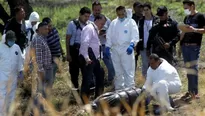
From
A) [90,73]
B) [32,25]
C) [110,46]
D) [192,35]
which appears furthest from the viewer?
[32,25]

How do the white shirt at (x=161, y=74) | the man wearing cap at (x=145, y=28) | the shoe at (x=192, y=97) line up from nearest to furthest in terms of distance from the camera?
1. the white shirt at (x=161, y=74)
2. the shoe at (x=192, y=97)
3. the man wearing cap at (x=145, y=28)

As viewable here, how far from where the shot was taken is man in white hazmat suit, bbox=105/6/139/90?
28.9 feet

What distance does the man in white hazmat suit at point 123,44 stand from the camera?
28.9 ft

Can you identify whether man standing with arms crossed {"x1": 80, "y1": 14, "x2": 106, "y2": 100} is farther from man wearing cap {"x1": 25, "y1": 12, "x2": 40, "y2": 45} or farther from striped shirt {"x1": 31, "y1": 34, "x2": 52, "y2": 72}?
man wearing cap {"x1": 25, "y1": 12, "x2": 40, "y2": 45}

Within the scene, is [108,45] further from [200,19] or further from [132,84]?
[200,19]

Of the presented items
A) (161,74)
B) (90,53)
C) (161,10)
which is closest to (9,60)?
(90,53)

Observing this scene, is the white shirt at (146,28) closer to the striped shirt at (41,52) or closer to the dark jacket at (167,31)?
the dark jacket at (167,31)

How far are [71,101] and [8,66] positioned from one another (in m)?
1.70

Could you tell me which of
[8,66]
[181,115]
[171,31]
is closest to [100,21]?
[171,31]

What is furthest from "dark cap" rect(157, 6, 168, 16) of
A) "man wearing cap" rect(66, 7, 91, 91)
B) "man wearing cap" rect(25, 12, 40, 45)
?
"man wearing cap" rect(25, 12, 40, 45)

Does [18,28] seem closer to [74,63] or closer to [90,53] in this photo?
[74,63]

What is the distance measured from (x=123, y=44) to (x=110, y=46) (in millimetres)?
256

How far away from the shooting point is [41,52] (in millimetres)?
7930

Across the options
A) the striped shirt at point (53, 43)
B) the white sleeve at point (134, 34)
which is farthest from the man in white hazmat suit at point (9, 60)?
the white sleeve at point (134, 34)
